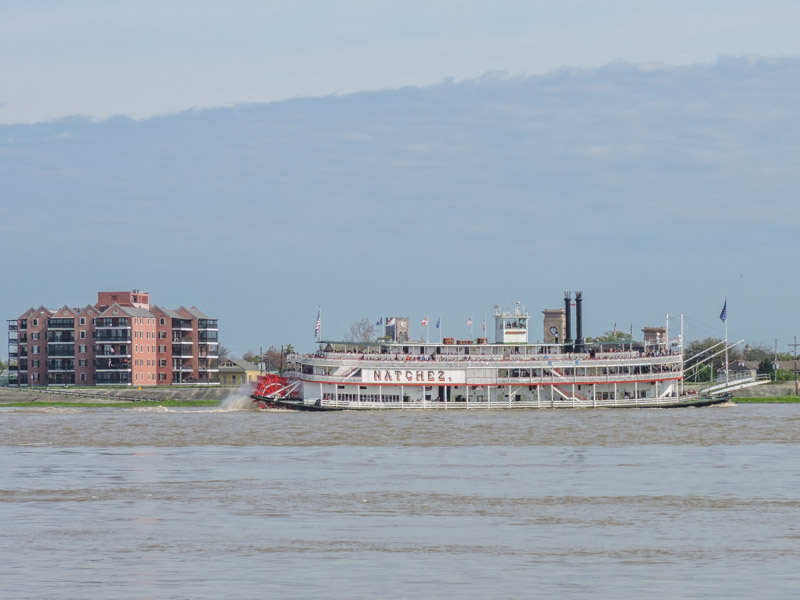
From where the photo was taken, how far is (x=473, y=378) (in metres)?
103

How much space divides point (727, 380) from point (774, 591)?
9504 centimetres

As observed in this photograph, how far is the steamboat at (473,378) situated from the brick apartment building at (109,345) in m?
73.6

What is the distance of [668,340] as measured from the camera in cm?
10838

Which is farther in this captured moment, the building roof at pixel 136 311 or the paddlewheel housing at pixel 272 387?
the building roof at pixel 136 311

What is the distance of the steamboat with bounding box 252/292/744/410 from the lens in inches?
3999

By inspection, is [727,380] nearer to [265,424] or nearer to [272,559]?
[265,424]

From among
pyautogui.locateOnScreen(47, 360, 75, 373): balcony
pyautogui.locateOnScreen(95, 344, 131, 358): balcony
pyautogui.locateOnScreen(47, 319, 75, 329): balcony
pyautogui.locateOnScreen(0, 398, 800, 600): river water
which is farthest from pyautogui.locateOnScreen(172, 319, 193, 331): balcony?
pyautogui.locateOnScreen(0, 398, 800, 600): river water

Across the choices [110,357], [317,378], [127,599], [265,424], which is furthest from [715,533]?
[110,357]

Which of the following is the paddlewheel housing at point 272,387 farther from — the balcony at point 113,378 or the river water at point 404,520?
the balcony at point 113,378

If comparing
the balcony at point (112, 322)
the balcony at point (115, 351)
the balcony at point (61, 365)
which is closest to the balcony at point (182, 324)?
the balcony at point (112, 322)

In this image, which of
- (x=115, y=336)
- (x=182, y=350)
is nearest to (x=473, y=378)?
(x=115, y=336)

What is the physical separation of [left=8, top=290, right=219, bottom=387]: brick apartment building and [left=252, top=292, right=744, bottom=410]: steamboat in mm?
73559

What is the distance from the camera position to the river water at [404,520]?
768 inches

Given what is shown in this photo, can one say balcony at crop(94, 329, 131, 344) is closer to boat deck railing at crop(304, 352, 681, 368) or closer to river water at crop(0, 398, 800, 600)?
boat deck railing at crop(304, 352, 681, 368)
